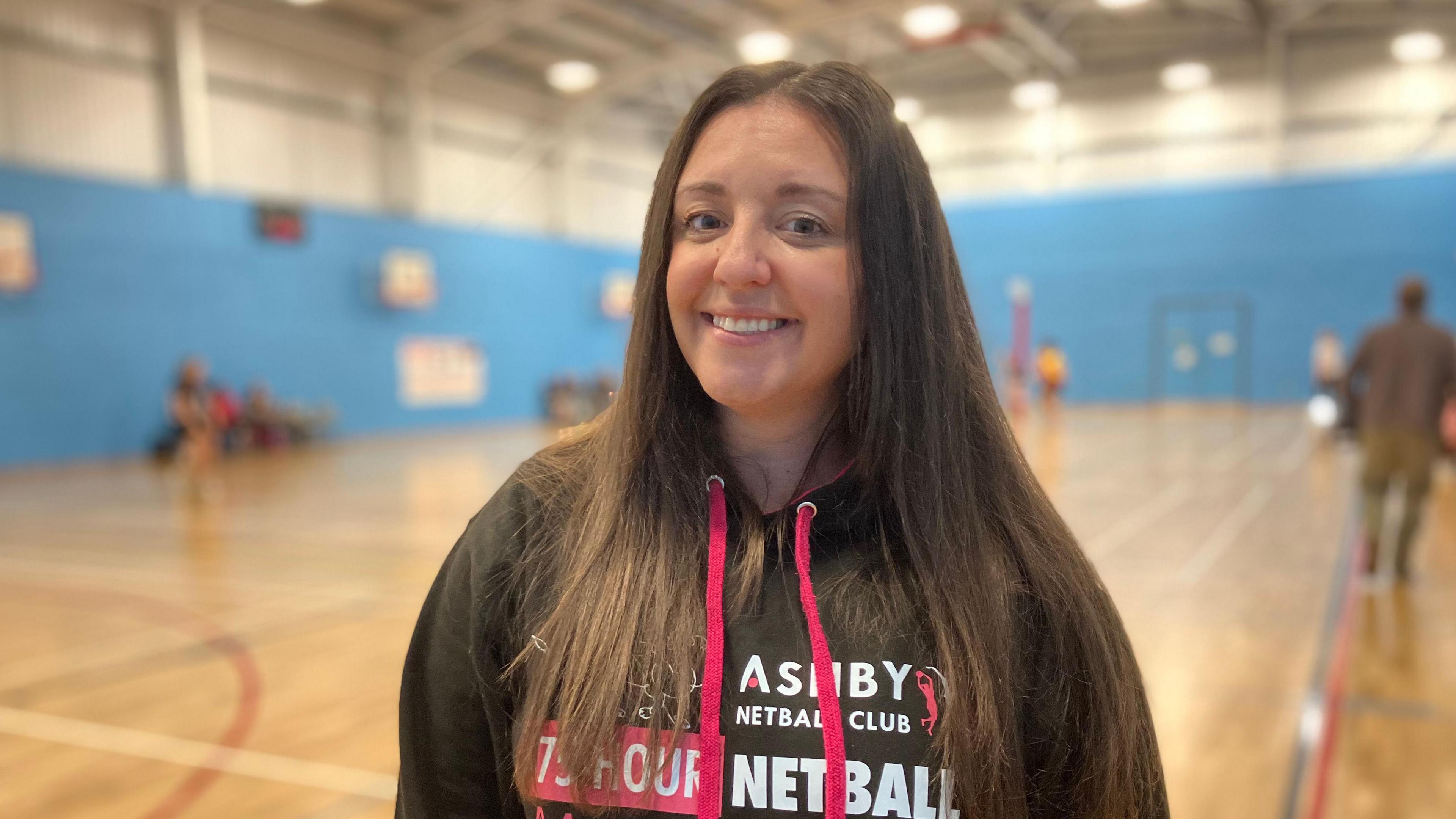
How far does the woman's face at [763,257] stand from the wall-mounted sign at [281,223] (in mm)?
16767

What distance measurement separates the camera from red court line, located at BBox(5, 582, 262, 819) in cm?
347

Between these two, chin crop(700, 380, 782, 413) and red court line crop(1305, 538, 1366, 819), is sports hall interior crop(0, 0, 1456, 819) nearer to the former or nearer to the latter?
red court line crop(1305, 538, 1366, 819)

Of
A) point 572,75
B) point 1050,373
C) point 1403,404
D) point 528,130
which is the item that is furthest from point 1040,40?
point 1403,404

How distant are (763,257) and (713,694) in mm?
527

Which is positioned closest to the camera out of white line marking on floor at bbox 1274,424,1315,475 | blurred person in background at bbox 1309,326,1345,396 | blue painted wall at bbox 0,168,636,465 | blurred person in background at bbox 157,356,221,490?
blurred person in background at bbox 157,356,221,490

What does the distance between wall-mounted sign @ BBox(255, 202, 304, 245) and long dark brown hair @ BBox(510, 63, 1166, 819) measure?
16.7 metres

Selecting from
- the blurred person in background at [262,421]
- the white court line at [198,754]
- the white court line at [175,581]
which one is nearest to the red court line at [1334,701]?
the white court line at [198,754]

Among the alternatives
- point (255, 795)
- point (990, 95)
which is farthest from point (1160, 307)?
point (255, 795)

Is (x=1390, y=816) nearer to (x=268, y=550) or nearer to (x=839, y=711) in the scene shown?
(x=839, y=711)

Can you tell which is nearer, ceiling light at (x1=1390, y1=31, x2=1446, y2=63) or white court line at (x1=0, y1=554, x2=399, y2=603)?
white court line at (x1=0, y1=554, x2=399, y2=603)

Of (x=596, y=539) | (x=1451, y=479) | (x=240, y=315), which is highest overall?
(x=240, y=315)

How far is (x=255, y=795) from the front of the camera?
11.4ft

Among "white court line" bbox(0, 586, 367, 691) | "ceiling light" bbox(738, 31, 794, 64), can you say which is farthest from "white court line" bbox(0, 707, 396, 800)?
"ceiling light" bbox(738, 31, 794, 64)

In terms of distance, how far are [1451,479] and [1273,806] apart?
9769mm
